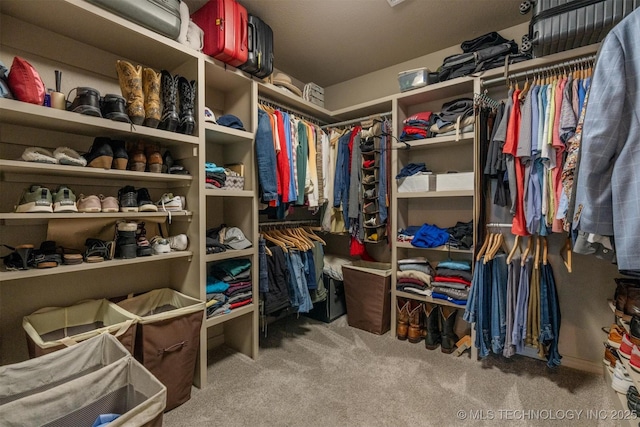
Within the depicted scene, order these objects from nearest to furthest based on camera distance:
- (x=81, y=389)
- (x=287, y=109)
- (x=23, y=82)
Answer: (x=81, y=389), (x=23, y=82), (x=287, y=109)

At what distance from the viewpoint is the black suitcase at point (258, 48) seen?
1.99 m

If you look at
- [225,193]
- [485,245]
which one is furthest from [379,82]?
[225,193]

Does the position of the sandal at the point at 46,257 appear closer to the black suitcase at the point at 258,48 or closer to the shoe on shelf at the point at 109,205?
the shoe on shelf at the point at 109,205

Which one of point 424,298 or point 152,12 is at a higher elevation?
point 152,12

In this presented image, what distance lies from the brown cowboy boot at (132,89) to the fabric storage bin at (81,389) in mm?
1080

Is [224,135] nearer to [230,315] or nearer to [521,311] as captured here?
[230,315]

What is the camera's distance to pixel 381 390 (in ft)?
5.88

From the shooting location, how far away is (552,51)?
6.10 feet

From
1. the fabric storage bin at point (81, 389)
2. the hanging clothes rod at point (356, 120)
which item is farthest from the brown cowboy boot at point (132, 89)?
the hanging clothes rod at point (356, 120)

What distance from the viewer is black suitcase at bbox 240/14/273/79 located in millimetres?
1993

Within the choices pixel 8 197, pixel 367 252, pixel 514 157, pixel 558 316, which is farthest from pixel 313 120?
pixel 558 316

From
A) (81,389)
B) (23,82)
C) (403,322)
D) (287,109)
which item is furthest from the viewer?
(287,109)

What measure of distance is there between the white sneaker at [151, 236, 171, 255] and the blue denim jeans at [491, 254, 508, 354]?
2166 millimetres

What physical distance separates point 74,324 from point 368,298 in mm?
2046
